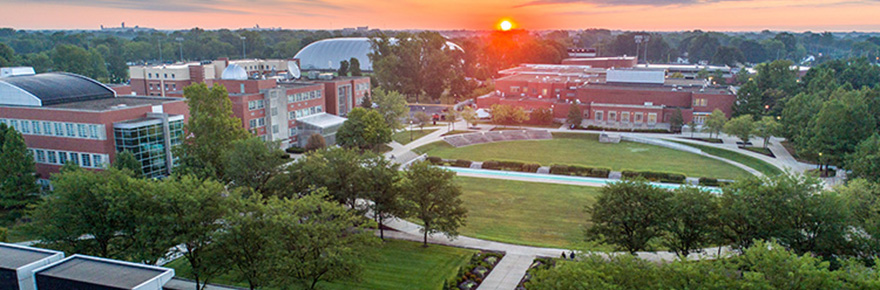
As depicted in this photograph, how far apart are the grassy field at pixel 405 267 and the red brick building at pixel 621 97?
50304mm

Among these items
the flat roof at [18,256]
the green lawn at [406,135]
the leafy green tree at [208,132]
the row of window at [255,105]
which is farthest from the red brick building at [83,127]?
the green lawn at [406,135]

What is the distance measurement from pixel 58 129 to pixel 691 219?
42531 millimetres

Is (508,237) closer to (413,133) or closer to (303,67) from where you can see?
(413,133)

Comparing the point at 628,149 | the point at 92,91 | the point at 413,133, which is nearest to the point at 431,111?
the point at 413,133

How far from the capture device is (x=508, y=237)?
3331 cm

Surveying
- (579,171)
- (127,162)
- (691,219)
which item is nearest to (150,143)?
(127,162)

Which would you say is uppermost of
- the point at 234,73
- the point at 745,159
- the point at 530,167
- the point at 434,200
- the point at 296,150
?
the point at 234,73

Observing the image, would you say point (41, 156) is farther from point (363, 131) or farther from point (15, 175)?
point (363, 131)

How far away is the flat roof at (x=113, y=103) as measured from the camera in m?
41.4

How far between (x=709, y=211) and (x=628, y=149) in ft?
119

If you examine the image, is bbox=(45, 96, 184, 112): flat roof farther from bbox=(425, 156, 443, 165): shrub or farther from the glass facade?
bbox=(425, 156, 443, 165): shrub

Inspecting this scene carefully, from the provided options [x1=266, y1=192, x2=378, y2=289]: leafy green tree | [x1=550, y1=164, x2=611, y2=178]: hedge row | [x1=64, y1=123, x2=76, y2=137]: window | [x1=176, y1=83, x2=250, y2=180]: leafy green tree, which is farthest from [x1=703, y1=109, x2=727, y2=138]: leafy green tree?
[x1=64, y1=123, x2=76, y2=137]: window

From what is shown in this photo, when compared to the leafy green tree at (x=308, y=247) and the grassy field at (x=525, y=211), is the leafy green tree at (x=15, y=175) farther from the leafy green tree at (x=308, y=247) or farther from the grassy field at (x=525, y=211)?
the grassy field at (x=525, y=211)

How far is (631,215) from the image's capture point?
2583 centimetres
